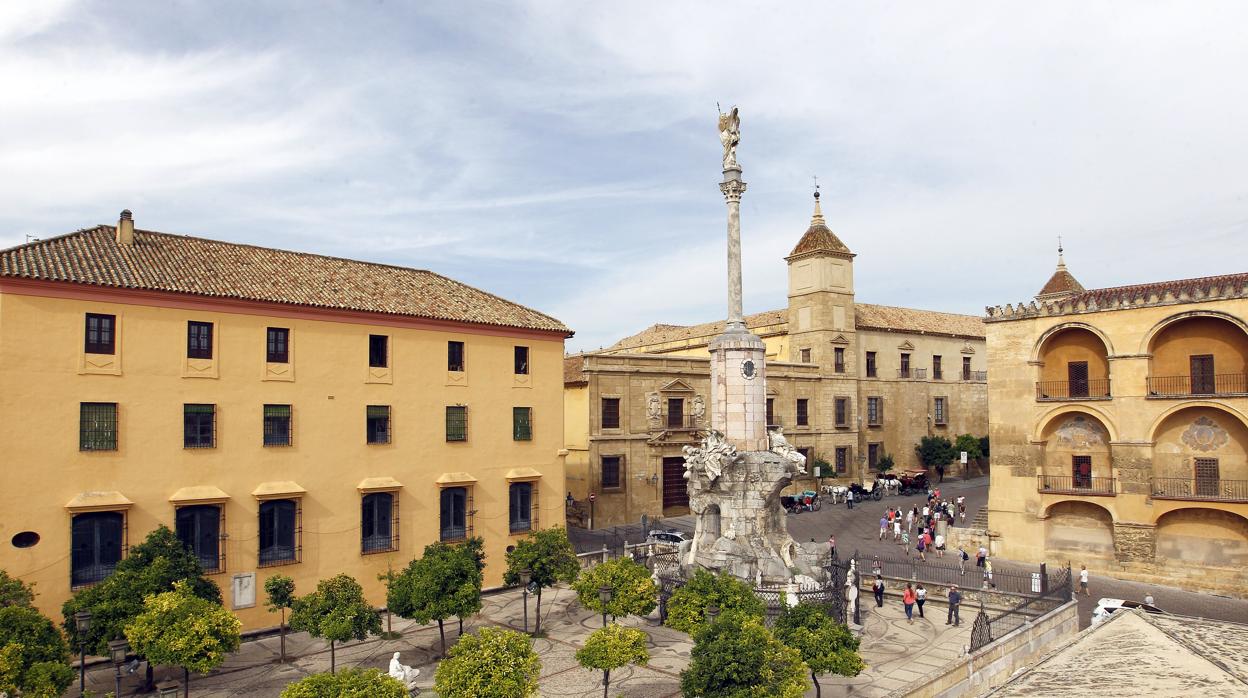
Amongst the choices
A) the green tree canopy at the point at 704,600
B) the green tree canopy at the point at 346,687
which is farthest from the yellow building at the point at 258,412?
the green tree canopy at the point at 346,687

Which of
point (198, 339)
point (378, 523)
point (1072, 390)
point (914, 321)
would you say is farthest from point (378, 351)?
point (914, 321)

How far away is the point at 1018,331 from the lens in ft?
110

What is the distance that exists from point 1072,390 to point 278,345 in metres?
29.2

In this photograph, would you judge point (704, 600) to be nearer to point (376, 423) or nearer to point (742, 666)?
point (742, 666)

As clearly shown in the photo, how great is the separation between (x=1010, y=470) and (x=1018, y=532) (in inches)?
96.7

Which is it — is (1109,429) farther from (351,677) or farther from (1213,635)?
(351,677)

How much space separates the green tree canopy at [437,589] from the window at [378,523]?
18.1ft

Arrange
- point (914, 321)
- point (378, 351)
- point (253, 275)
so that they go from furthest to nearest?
point (914, 321) < point (378, 351) < point (253, 275)

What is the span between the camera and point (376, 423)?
26.4 m

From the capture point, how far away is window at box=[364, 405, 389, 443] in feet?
85.7

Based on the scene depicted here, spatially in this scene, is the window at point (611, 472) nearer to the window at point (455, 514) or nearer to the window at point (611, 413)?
the window at point (611, 413)

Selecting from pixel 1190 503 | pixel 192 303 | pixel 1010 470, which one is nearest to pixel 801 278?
pixel 1010 470

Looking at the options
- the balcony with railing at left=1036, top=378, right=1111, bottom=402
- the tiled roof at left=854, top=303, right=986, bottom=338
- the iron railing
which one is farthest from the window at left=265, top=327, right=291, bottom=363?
the tiled roof at left=854, top=303, right=986, bottom=338

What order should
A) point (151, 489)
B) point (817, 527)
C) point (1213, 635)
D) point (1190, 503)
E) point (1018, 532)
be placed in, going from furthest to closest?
point (817, 527) < point (1018, 532) < point (1190, 503) < point (151, 489) < point (1213, 635)
